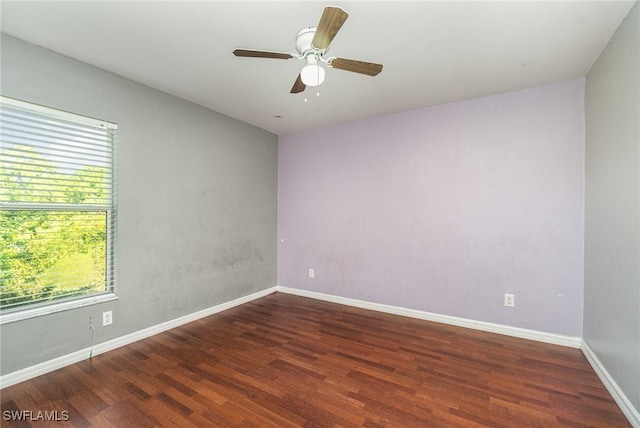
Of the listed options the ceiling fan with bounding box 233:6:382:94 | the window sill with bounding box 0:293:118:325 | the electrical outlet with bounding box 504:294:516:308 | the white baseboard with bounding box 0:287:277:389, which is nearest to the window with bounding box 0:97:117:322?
the window sill with bounding box 0:293:118:325

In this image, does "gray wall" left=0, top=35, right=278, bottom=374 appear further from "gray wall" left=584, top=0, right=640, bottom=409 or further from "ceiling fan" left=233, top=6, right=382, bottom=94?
"gray wall" left=584, top=0, right=640, bottom=409

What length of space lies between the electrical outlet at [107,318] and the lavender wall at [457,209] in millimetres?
2368

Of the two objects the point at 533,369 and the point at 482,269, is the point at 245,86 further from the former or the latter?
the point at 533,369

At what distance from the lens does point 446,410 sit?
5.90ft

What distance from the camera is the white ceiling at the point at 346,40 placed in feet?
5.80

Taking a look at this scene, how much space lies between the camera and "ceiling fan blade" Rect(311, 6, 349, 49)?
138 cm

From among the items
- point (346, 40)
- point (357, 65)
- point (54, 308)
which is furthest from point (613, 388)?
point (54, 308)

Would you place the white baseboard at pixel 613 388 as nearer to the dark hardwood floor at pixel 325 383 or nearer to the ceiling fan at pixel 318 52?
the dark hardwood floor at pixel 325 383

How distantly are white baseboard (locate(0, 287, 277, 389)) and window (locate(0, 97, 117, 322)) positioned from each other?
40 cm

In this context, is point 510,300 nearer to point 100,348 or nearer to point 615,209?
point 615,209

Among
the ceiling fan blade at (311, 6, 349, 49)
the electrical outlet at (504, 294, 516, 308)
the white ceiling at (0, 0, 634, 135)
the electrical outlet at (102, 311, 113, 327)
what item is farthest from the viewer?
the electrical outlet at (504, 294, 516, 308)

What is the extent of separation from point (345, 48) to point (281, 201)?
2724 mm

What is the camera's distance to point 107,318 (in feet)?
8.40

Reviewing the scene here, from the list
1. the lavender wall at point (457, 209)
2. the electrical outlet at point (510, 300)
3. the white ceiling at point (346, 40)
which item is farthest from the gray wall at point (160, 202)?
the electrical outlet at point (510, 300)
